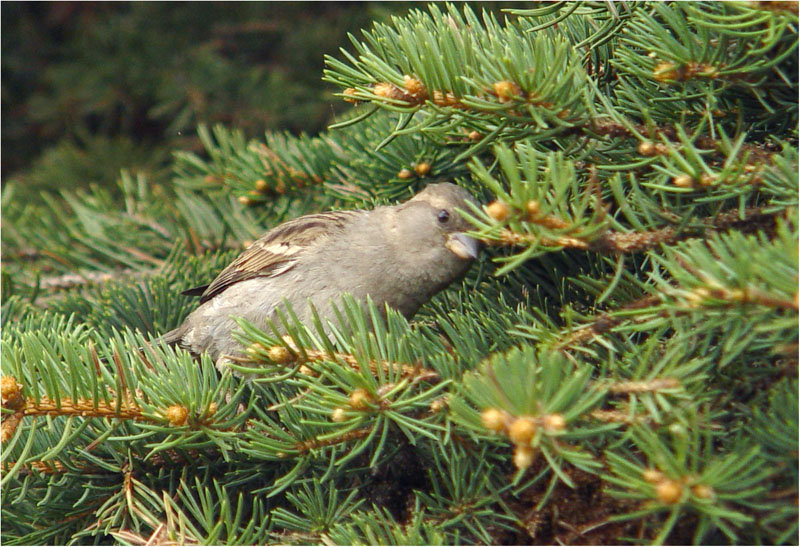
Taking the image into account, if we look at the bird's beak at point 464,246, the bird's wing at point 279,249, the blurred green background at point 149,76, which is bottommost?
the bird's beak at point 464,246

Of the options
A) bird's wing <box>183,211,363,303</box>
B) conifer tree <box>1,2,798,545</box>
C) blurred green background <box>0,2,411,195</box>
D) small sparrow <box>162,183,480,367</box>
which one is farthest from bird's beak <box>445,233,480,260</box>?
blurred green background <box>0,2,411,195</box>

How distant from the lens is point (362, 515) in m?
1.38

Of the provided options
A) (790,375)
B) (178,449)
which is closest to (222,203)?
(178,449)

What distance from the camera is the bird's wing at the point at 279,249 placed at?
2.50m

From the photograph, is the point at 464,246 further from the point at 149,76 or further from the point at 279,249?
the point at 149,76

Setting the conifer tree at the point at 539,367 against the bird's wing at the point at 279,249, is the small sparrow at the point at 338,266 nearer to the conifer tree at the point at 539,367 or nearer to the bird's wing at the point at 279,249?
the bird's wing at the point at 279,249

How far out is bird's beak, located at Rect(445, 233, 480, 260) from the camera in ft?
6.72

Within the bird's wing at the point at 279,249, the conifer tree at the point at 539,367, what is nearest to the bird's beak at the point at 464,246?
the conifer tree at the point at 539,367

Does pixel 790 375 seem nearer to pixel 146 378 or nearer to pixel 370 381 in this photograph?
pixel 370 381

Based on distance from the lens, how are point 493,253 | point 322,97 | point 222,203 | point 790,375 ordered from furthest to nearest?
1. point 322,97
2. point 222,203
3. point 493,253
4. point 790,375

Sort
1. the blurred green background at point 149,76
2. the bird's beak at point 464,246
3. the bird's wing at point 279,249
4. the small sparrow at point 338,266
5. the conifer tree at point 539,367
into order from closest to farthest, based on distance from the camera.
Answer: the conifer tree at point 539,367 < the bird's beak at point 464,246 < the small sparrow at point 338,266 < the bird's wing at point 279,249 < the blurred green background at point 149,76

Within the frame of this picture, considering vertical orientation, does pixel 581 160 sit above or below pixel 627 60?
below

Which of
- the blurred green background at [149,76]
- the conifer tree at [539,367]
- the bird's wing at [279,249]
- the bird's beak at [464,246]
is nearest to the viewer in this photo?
the conifer tree at [539,367]

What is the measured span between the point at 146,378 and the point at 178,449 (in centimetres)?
20
